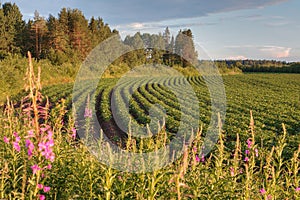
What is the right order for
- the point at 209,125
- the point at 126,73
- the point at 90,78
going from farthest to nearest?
1. the point at 126,73
2. the point at 90,78
3. the point at 209,125

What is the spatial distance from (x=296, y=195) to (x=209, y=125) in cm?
1051

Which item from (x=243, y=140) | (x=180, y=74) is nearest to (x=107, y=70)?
(x=180, y=74)

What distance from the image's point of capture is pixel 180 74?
69812 mm

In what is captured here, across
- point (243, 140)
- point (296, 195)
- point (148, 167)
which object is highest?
point (148, 167)

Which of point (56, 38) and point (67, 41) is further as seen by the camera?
point (67, 41)

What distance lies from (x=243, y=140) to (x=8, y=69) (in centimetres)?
1934

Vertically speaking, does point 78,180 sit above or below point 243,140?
above

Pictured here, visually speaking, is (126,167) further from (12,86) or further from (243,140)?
(12,86)

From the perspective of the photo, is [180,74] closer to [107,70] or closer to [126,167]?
[107,70]

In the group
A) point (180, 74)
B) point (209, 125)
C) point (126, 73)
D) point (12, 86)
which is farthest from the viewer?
point (180, 74)

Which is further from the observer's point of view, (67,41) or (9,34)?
(67,41)

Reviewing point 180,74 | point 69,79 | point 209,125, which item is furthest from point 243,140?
point 180,74

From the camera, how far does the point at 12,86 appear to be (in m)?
24.1

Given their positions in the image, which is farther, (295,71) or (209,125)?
(295,71)
